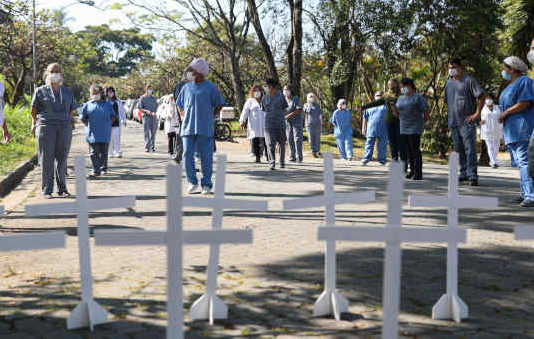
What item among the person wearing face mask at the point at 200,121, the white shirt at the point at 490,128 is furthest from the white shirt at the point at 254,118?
the white shirt at the point at 490,128

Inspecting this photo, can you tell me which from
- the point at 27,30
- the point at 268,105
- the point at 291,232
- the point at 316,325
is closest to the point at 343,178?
the point at 268,105

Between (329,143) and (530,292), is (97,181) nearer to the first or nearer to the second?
(530,292)

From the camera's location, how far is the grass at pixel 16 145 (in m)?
14.4

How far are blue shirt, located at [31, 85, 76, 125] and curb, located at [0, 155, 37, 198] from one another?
166 cm

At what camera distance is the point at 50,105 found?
9656mm

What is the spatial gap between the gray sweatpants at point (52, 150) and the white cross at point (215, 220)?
20.4 feet

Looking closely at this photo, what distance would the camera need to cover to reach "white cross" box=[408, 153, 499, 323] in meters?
4.00

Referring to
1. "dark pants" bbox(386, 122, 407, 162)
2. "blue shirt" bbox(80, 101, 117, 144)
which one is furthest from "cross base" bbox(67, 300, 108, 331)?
"dark pants" bbox(386, 122, 407, 162)

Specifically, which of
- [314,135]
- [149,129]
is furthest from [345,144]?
[149,129]

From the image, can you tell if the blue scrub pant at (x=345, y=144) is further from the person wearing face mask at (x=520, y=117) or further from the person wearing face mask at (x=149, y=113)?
the person wearing face mask at (x=520, y=117)

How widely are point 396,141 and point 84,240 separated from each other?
10.6m

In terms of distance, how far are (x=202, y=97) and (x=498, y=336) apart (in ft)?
23.2

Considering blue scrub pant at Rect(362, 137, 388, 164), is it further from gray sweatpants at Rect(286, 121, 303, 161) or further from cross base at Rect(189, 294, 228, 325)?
cross base at Rect(189, 294, 228, 325)

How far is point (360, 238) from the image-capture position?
3133 millimetres
